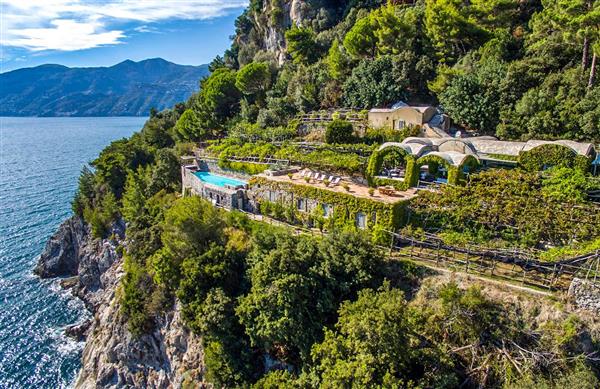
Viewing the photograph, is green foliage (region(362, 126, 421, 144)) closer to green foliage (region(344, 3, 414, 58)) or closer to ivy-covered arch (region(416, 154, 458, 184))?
ivy-covered arch (region(416, 154, 458, 184))

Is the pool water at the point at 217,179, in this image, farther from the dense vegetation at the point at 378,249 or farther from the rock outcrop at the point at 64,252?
the rock outcrop at the point at 64,252

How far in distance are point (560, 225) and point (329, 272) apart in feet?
46.6

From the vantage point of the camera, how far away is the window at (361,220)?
2797 centimetres

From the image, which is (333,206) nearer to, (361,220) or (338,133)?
(361,220)

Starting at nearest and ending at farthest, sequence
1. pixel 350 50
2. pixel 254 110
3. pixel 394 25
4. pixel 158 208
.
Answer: pixel 158 208, pixel 394 25, pixel 350 50, pixel 254 110

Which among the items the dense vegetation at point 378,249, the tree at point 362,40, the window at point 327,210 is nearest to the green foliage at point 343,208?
the window at point 327,210

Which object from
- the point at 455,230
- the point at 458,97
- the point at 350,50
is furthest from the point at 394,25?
the point at 455,230

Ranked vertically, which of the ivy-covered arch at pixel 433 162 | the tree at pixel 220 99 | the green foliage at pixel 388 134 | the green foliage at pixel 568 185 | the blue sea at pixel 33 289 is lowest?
the blue sea at pixel 33 289

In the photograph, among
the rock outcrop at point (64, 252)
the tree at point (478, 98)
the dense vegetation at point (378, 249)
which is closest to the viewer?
the dense vegetation at point (378, 249)

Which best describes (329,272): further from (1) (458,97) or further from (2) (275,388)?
(1) (458,97)

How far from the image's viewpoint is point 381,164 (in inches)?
1296

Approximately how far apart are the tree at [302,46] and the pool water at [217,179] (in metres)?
34.5

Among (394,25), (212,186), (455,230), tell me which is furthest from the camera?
(394,25)

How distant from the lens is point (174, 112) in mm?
81938
